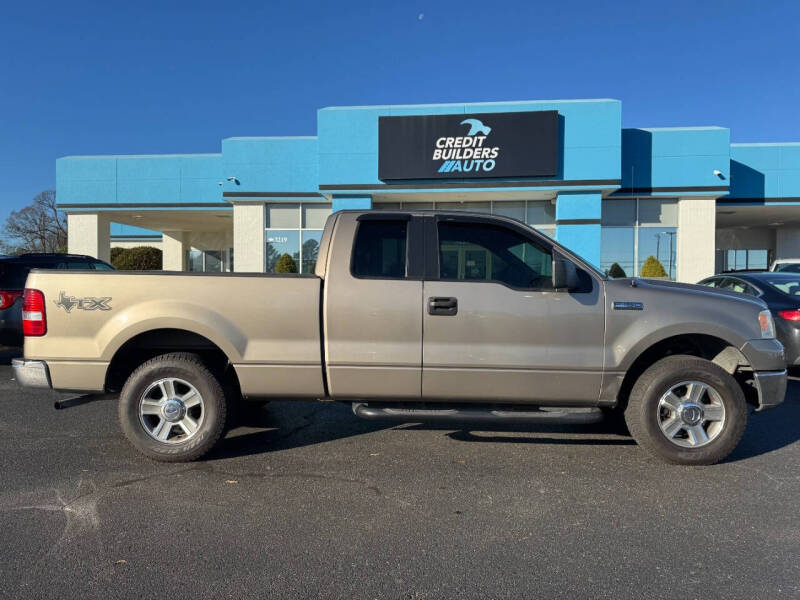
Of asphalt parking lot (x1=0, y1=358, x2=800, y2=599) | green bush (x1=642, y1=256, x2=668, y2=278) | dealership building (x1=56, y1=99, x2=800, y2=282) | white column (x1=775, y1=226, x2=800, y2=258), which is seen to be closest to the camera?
asphalt parking lot (x1=0, y1=358, x2=800, y2=599)

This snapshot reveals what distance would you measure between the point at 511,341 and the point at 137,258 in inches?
1208

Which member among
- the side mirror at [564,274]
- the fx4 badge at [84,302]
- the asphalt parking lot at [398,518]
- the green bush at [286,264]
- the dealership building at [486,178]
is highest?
the dealership building at [486,178]

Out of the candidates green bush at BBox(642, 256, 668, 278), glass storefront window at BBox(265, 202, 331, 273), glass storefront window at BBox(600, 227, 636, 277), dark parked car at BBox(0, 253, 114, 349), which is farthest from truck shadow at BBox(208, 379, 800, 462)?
glass storefront window at BBox(265, 202, 331, 273)

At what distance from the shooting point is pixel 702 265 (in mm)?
18438

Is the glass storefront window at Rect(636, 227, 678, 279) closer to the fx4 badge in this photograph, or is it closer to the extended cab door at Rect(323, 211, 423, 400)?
the extended cab door at Rect(323, 211, 423, 400)

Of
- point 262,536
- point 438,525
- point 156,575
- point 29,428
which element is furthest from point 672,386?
point 29,428

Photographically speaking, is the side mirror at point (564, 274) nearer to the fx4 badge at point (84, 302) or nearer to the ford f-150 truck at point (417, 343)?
the ford f-150 truck at point (417, 343)

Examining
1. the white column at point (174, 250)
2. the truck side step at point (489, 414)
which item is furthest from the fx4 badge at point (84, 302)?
the white column at point (174, 250)

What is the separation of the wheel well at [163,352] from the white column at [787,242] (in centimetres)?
2908

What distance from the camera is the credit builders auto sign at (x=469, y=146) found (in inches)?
663

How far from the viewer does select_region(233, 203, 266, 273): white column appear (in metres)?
19.6

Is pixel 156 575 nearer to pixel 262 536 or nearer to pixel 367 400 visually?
pixel 262 536

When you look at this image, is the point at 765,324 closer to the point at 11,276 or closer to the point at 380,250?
the point at 380,250

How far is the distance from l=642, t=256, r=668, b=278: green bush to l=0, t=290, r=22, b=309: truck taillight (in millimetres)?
17157
